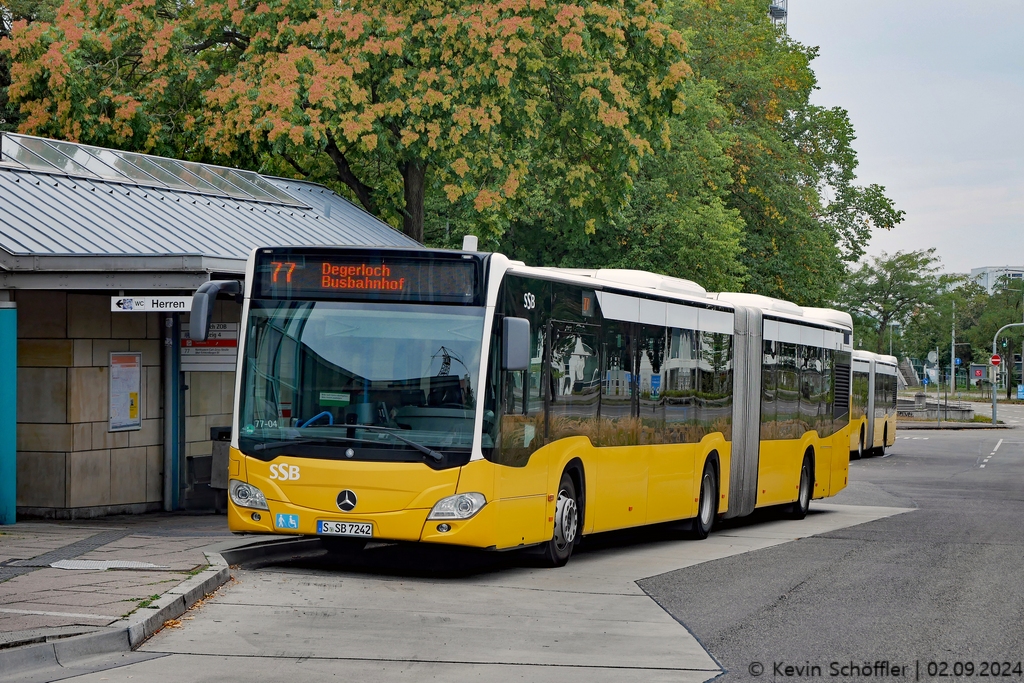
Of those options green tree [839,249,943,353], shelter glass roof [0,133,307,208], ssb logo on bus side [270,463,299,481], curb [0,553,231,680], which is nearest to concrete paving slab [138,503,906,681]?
curb [0,553,231,680]

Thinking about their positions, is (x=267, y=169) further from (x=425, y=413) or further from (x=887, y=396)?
(x=887, y=396)

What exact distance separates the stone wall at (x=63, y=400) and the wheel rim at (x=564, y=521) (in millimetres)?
5841

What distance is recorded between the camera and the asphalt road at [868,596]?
9.09 m

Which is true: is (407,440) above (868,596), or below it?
above

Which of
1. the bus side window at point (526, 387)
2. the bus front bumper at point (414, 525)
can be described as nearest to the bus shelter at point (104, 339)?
the bus front bumper at point (414, 525)

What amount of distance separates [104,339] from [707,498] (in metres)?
7.64

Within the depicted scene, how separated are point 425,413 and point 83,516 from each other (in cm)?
591

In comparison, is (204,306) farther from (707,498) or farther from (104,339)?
(707,498)

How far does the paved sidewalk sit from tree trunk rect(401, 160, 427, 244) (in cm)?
1397

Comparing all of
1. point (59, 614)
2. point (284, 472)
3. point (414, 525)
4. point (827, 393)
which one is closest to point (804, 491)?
point (827, 393)

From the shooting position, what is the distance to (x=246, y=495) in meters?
12.4

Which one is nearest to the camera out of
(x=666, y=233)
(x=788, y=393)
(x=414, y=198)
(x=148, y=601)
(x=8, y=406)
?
(x=148, y=601)

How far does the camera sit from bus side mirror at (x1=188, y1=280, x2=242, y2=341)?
11.7 meters

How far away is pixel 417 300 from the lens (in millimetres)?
12133
